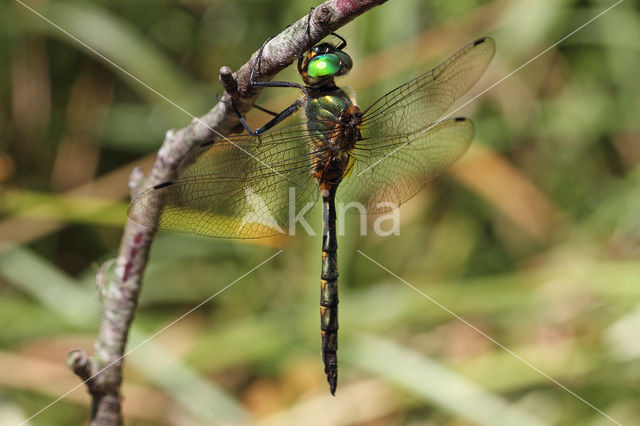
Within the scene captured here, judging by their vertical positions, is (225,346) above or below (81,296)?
below

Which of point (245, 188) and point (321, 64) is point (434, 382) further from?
point (321, 64)

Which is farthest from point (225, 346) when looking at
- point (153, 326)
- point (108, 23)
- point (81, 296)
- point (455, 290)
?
point (108, 23)

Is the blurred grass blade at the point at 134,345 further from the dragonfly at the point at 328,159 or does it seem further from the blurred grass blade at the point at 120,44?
the blurred grass blade at the point at 120,44

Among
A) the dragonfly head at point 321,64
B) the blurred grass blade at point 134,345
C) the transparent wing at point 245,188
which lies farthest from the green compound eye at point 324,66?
the blurred grass blade at point 134,345

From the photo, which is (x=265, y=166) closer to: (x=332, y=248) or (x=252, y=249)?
(x=332, y=248)

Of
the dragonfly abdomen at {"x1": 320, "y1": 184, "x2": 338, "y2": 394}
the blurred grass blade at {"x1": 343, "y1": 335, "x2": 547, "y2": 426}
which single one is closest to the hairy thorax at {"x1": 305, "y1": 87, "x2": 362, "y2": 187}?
the dragonfly abdomen at {"x1": 320, "y1": 184, "x2": 338, "y2": 394}

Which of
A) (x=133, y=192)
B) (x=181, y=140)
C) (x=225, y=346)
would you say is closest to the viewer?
(x=181, y=140)
